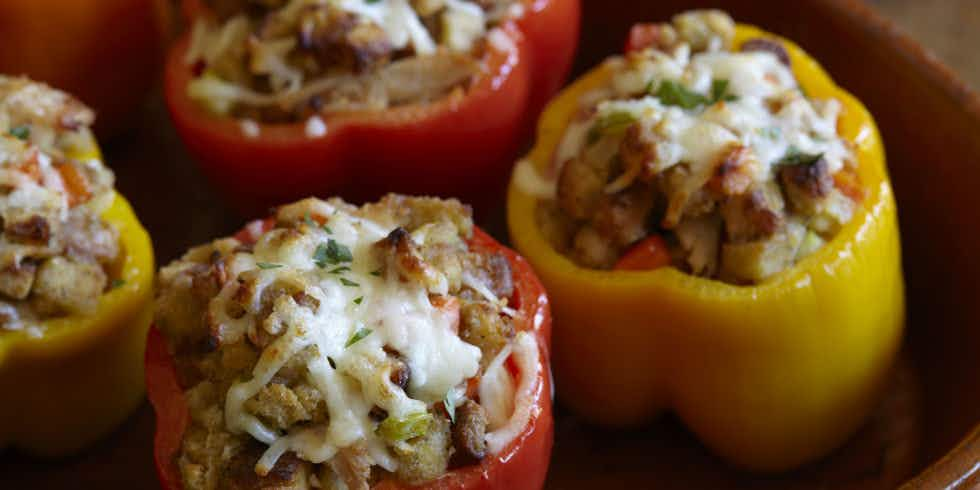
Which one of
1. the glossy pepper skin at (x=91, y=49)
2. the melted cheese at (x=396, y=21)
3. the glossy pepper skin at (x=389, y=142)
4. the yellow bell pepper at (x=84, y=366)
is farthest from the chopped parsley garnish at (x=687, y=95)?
the glossy pepper skin at (x=91, y=49)

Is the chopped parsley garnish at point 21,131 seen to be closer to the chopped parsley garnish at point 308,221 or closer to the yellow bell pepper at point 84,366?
the yellow bell pepper at point 84,366

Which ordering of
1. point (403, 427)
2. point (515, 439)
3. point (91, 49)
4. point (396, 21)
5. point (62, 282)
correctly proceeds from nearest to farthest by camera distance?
point (403, 427)
point (515, 439)
point (62, 282)
point (396, 21)
point (91, 49)

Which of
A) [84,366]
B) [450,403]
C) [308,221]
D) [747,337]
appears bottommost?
[84,366]

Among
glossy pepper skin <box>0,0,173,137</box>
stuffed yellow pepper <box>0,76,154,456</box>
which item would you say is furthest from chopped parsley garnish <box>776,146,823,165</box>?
glossy pepper skin <box>0,0,173,137</box>

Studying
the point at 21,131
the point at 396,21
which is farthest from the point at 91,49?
the point at 396,21

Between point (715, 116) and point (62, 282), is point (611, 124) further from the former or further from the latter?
point (62, 282)

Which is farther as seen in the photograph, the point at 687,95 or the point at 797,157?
the point at 687,95

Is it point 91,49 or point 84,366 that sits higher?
point 91,49

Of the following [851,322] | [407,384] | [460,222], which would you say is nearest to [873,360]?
[851,322]
